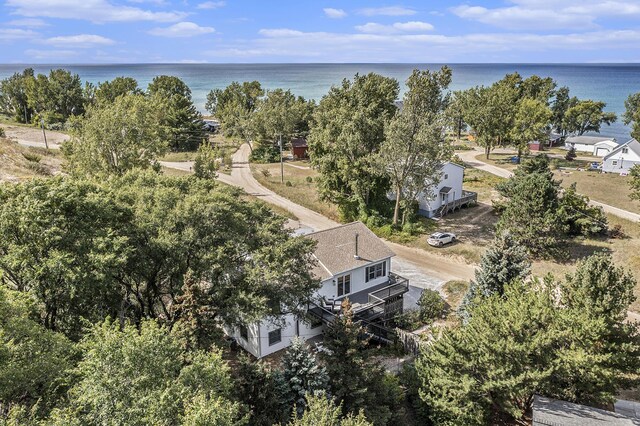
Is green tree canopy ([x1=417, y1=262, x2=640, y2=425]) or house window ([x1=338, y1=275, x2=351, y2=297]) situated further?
house window ([x1=338, y1=275, x2=351, y2=297])

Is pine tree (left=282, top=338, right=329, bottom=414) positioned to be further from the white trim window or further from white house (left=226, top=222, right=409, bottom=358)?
the white trim window

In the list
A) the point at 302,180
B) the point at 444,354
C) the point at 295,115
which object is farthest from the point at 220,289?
the point at 295,115

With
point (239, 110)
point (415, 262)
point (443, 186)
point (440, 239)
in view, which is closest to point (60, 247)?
point (415, 262)

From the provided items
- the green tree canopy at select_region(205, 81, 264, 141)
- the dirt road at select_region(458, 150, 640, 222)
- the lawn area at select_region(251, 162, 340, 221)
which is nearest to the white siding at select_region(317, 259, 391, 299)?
the lawn area at select_region(251, 162, 340, 221)

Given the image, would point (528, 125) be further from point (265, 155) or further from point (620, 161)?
point (265, 155)

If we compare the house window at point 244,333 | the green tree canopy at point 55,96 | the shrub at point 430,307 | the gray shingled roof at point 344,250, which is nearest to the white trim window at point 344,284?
the gray shingled roof at point 344,250

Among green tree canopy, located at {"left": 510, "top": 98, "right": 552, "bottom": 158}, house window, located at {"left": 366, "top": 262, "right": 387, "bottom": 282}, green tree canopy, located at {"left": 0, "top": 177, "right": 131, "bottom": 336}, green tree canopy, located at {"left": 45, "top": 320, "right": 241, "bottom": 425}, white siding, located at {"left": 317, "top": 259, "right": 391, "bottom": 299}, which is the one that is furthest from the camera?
green tree canopy, located at {"left": 510, "top": 98, "right": 552, "bottom": 158}

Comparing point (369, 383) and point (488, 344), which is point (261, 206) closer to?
point (369, 383)
